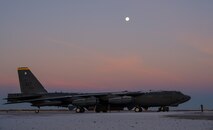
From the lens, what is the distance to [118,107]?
5684 cm

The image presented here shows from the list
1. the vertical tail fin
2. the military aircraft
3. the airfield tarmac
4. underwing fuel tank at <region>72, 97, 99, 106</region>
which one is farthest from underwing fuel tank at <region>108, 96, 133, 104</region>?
the airfield tarmac

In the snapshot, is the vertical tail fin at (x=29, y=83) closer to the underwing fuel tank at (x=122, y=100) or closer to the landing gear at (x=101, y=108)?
the landing gear at (x=101, y=108)

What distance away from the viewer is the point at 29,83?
60781mm

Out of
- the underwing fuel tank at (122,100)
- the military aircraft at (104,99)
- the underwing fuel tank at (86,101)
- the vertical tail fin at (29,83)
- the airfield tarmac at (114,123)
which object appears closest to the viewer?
the airfield tarmac at (114,123)

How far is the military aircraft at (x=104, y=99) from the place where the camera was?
53.3 meters

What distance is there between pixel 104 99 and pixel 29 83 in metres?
13.6

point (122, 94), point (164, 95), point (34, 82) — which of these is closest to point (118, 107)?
point (122, 94)

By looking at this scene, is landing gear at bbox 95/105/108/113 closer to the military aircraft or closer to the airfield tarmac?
the military aircraft

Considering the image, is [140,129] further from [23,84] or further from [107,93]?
[23,84]

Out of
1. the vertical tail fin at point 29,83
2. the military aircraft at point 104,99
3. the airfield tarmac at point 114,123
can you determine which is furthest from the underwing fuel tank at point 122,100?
the airfield tarmac at point 114,123

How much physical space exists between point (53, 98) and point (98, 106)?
7126mm

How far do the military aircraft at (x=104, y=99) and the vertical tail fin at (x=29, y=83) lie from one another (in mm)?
439

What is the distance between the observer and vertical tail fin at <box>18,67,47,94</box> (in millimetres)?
60438

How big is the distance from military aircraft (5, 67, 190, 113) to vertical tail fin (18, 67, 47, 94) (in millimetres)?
439
